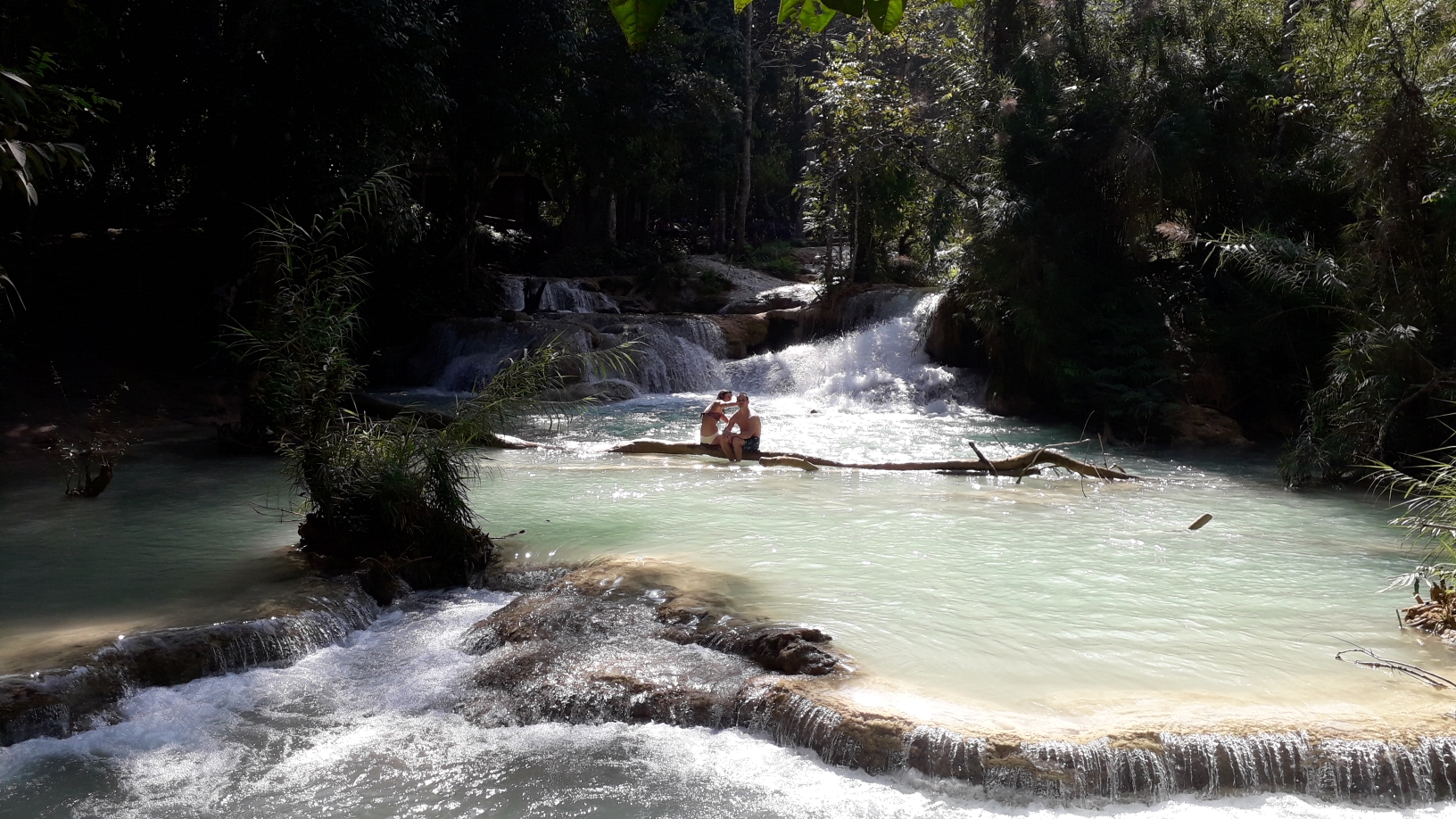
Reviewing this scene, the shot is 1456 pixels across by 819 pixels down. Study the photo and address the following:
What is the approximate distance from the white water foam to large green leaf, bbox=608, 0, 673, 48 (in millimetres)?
3501

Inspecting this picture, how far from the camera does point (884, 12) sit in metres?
1.48

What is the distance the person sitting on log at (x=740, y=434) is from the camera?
11.2 metres

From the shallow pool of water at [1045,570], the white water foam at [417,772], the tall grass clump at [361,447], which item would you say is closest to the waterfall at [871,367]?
the shallow pool of water at [1045,570]

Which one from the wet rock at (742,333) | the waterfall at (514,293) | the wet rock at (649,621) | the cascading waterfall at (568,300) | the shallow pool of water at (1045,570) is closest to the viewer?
the shallow pool of water at (1045,570)

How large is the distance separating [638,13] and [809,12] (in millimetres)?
344

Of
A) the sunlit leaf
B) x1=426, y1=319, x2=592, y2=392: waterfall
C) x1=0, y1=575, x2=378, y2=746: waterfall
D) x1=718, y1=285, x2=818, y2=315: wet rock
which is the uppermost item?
x1=718, y1=285, x2=818, y2=315: wet rock

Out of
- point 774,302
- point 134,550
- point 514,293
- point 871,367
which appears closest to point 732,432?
point 134,550

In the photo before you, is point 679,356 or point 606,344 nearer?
point 606,344

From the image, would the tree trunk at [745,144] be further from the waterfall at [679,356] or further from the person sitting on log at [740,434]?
the person sitting on log at [740,434]

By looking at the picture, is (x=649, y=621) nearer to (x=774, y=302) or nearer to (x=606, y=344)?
(x=606, y=344)

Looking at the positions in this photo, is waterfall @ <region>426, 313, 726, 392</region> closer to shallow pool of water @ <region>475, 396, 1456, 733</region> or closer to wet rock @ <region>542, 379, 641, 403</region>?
wet rock @ <region>542, 379, 641, 403</region>

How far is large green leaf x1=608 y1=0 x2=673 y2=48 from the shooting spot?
52.6 inches

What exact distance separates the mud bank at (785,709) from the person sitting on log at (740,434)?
4.23 meters

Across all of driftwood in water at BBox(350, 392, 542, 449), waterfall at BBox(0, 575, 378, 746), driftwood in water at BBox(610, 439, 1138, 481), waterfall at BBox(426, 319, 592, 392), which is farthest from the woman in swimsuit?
waterfall at BBox(426, 319, 592, 392)
